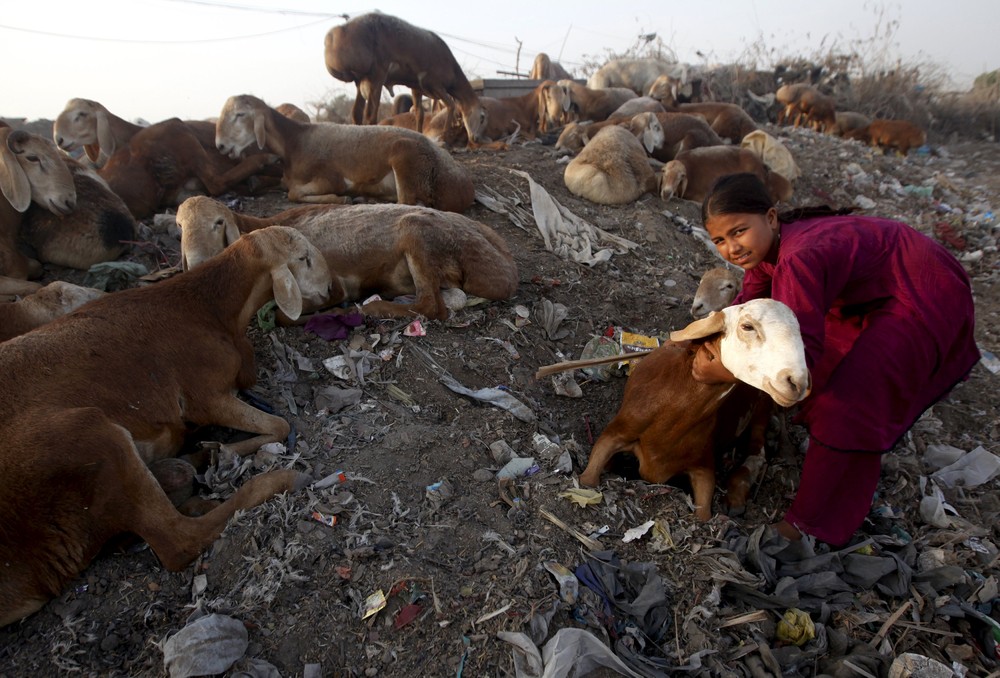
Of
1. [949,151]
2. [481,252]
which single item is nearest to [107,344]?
[481,252]

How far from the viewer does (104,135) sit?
7176 millimetres

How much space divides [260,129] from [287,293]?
3957 mm

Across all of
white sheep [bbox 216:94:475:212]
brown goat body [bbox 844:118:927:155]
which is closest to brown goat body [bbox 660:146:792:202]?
white sheep [bbox 216:94:475:212]

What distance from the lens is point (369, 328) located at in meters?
4.71

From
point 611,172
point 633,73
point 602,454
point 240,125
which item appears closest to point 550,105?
point 611,172

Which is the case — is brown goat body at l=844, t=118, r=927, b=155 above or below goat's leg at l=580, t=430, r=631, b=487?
above

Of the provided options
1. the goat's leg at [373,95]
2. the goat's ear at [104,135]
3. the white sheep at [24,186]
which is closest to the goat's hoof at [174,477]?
the white sheep at [24,186]

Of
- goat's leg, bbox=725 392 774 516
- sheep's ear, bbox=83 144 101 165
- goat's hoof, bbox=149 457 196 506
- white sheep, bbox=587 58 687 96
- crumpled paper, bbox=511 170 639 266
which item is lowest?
goat's leg, bbox=725 392 774 516

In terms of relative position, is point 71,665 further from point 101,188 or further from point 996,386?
point 996,386

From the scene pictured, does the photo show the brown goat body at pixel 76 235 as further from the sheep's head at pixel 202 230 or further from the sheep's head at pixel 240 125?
the sheep's head at pixel 240 125

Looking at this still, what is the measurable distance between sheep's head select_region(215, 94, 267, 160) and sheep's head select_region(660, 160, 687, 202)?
515 centimetres

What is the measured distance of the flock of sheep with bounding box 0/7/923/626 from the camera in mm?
2666

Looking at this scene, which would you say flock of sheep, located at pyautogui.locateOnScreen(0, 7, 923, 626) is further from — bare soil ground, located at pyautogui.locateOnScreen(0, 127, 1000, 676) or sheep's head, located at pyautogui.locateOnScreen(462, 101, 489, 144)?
bare soil ground, located at pyautogui.locateOnScreen(0, 127, 1000, 676)

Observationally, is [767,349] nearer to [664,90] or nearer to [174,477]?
[174,477]
